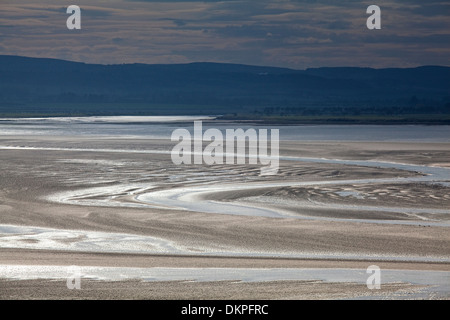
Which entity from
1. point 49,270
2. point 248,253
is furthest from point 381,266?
point 49,270

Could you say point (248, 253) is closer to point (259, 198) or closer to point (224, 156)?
point (259, 198)

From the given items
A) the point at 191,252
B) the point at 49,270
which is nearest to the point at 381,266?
the point at 191,252

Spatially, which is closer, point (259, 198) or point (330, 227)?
point (330, 227)

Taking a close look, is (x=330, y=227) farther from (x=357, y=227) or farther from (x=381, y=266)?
(x=381, y=266)

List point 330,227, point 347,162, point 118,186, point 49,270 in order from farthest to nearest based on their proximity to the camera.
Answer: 1. point 347,162
2. point 118,186
3. point 330,227
4. point 49,270

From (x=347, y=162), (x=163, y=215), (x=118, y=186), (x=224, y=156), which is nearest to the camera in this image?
(x=163, y=215)

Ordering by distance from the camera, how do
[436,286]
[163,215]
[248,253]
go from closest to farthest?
[436,286]
[248,253]
[163,215]

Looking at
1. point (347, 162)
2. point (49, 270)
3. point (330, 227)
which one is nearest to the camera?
point (49, 270)

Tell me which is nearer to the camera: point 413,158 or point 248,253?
point 248,253
